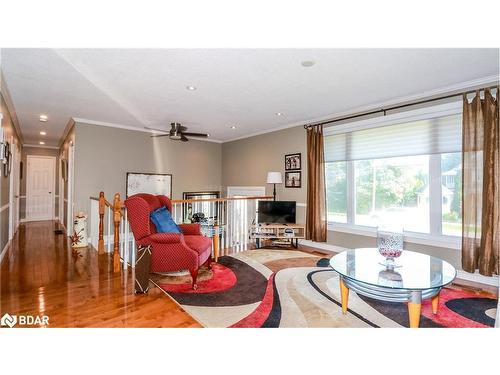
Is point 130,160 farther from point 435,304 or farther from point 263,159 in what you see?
point 435,304

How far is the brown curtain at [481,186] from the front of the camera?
9.25 ft

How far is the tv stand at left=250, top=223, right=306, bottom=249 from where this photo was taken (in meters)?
4.61

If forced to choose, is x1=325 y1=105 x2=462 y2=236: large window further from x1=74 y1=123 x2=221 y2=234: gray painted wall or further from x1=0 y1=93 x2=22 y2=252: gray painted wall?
x1=0 y1=93 x2=22 y2=252: gray painted wall

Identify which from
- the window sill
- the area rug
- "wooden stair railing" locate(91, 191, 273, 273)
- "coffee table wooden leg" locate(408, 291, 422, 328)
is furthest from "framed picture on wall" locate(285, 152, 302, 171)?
"coffee table wooden leg" locate(408, 291, 422, 328)

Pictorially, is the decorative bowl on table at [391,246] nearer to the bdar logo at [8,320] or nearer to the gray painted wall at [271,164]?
the gray painted wall at [271,164]

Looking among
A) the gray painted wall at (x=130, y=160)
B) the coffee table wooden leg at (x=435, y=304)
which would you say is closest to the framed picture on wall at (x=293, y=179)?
the gray painted wall at (x=130, y=160)

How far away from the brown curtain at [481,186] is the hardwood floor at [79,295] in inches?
129
